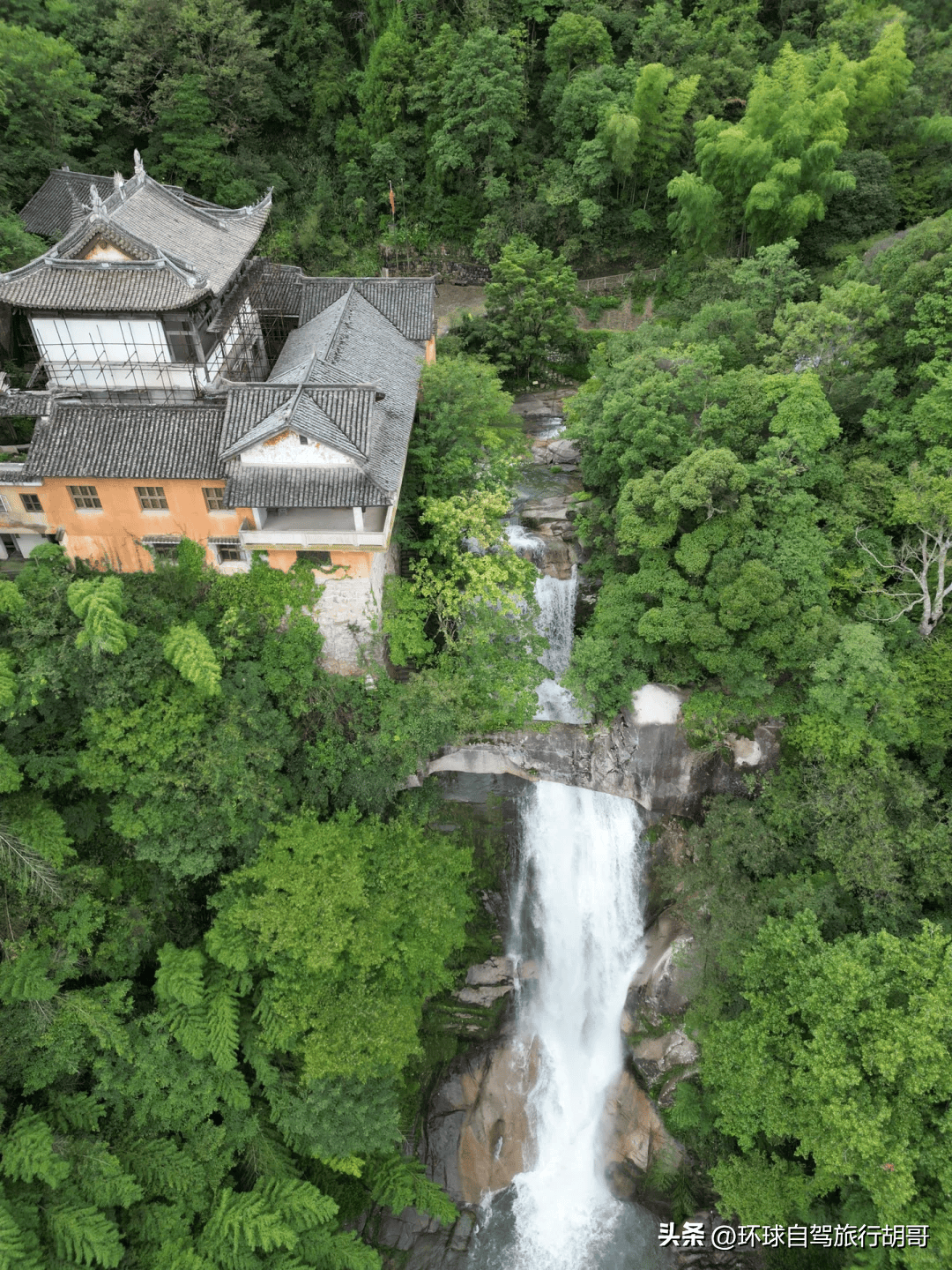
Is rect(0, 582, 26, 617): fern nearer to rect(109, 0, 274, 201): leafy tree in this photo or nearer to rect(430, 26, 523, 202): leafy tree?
rect(109, 0, 274, 201): leafy tree

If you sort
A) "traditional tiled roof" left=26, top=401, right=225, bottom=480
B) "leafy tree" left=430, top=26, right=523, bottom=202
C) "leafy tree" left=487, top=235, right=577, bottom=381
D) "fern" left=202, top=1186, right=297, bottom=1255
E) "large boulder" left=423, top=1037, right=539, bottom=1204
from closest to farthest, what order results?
"fern" left=202, top=1186, right=297, bottom=1255, "traditional tiled roof" left=26, top=401, right=225, bottom=480, "large boulder" left=423, top=1037, right=539, bottom=1204, "leafy tree" left=487, top=235, right=577, bottom=381, "leafy tree" left=430, top=26, right=523, bottom=202

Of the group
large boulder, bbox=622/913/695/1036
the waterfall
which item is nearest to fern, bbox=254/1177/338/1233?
large boulder, bbox=622/913/695/1036

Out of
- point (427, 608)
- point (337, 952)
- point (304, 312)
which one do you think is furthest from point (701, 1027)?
point (304, 312)

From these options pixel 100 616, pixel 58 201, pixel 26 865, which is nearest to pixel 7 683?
pixel 100 616

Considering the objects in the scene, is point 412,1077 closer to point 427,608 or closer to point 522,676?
point 522,676

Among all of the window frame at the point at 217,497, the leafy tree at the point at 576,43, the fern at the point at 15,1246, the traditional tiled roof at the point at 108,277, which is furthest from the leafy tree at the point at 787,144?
the fern at the point at 15,1246

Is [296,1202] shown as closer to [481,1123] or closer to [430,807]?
[481,1123]
